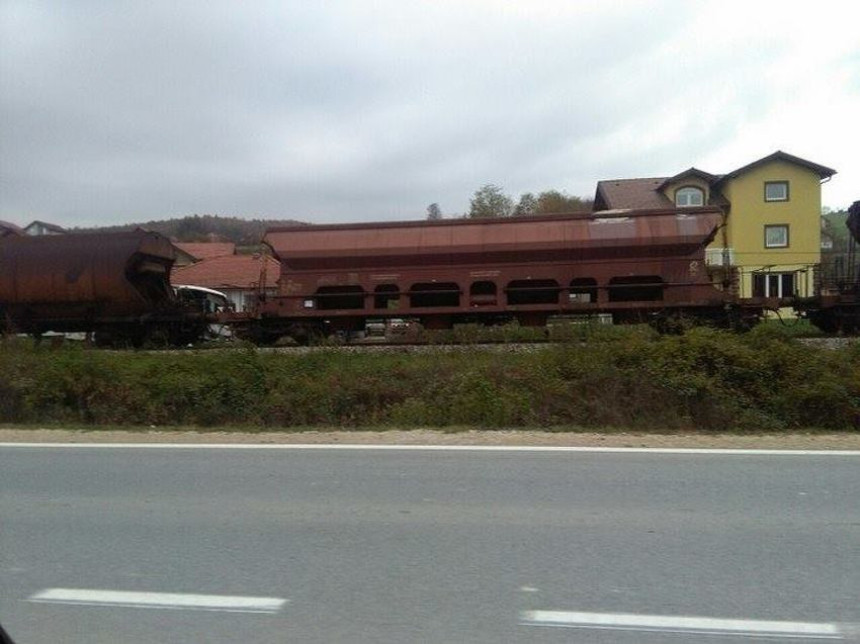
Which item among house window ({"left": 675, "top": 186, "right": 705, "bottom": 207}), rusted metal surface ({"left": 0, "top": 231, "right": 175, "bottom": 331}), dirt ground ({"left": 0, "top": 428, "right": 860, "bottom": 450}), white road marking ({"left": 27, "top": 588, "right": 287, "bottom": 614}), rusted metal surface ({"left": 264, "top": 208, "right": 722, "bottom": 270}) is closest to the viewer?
white road marking ({"left": 27, "top": 588, "right": 287, "bottom": 614})

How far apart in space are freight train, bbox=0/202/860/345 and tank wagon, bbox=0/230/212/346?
39 millimetres

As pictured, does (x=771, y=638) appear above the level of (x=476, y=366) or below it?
below

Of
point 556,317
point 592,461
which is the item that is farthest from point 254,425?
point 556,317

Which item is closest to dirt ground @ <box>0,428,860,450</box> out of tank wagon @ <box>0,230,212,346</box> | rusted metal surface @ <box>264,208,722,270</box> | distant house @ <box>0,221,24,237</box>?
rusted metal surface @ <box>264,208,722,270</box>

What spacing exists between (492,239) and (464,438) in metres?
9.36

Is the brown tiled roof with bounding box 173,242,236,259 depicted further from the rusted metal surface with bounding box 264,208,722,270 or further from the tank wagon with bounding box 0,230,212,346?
the rusted metal surface with bounding box 264,208,722,270

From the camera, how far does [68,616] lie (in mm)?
4027

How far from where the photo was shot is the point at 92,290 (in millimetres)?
19562

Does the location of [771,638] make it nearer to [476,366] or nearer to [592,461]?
[592,461]

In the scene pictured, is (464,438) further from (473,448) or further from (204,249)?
(204,249)

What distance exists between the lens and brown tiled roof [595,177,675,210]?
45344 mm

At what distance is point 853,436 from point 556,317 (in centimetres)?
961

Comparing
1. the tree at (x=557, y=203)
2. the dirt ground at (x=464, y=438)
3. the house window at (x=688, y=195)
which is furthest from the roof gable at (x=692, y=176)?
the dirt ground at (x=464, y=438)

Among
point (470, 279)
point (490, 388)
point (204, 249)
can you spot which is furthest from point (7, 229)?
point (204, 249)
